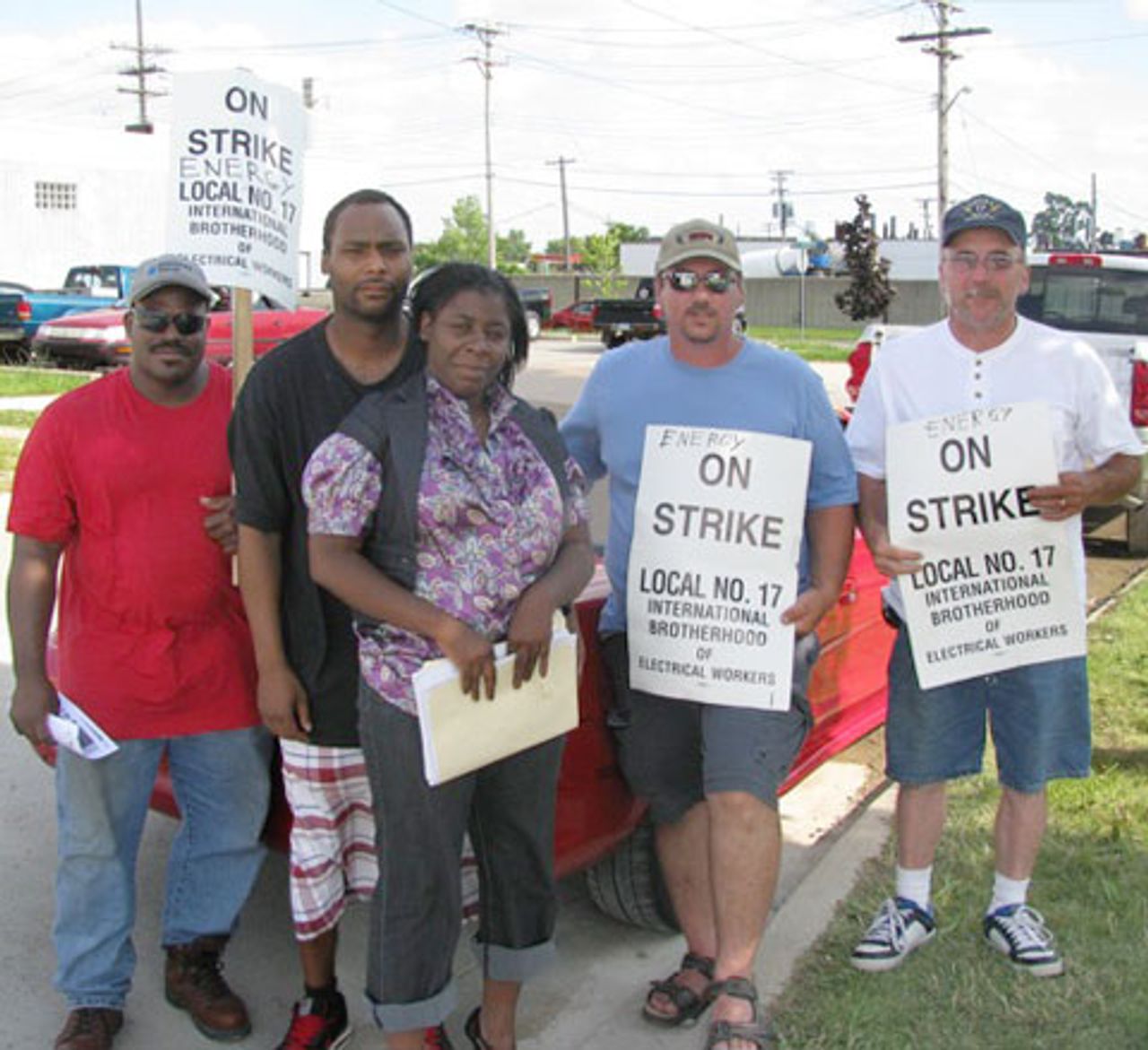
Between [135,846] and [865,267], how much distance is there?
112ft

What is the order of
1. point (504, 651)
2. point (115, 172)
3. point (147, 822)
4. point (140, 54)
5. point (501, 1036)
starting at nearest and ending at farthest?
point (504, 651), point (501, 1036), point (147, 822), point (115, 172), point (140, 54)

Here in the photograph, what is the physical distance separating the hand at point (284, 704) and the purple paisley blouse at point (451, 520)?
223 mm

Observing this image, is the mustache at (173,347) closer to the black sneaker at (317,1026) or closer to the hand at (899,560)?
the black sneaker at (317,1026)

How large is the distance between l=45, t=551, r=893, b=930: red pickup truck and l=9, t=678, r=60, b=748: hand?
551mm

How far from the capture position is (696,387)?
3223mm

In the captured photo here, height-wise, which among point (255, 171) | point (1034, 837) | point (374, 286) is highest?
point (255, 171)

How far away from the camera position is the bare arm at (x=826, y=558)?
3234mm

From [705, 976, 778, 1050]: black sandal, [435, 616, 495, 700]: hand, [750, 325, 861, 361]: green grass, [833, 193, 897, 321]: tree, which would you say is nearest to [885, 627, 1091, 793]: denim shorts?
[705, 976, 778, 1050]: black sandal

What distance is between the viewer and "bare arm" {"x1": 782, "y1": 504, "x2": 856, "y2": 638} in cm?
323

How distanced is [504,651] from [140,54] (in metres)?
66.8

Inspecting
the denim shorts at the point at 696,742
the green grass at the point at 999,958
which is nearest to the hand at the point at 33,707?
the denim shorts at the point at 696,742

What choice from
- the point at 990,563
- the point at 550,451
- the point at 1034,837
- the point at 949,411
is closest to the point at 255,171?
the point at 550,451

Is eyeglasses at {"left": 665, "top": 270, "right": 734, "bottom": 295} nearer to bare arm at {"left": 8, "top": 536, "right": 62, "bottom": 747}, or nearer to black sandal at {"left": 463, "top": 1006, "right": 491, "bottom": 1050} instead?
bare arm at {"left": 8, "top": 536, "right": 62, "bottom": 747}

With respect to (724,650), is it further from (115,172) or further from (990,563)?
(115,172)
